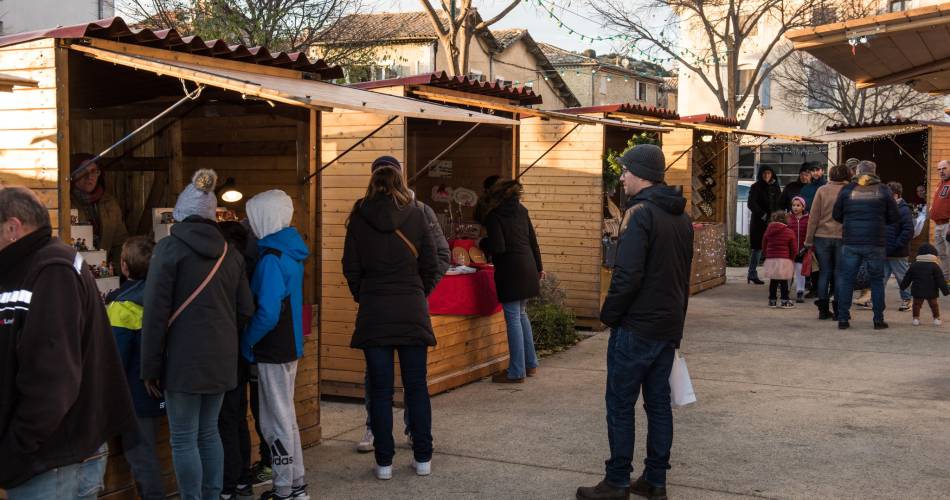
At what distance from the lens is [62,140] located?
4.93 metres

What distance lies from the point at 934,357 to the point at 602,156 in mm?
3904

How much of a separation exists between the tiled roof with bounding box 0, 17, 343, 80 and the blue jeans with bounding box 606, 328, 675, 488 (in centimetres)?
272

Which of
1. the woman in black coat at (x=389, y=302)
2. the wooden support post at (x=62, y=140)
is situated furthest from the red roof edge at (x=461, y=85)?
the wooden support post at (x=62, y=140)

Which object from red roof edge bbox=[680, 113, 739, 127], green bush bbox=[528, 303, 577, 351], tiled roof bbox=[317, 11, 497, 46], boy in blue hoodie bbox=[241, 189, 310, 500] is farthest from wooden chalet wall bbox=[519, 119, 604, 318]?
tiled roof bbox=[317, 11, 497, 46]

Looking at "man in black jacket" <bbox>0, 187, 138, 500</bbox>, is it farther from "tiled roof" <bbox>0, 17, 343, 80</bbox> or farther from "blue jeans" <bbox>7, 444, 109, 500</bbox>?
"tiled roof" <bbox>0, 17, 343, 80</bbox>

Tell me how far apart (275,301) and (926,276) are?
8.08m

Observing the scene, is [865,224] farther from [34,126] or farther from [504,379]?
[34,126]

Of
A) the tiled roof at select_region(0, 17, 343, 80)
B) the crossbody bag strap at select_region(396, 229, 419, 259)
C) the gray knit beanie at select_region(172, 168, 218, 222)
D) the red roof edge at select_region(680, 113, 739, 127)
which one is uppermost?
the red roof edge at select_region(680, 113, 739, 127)

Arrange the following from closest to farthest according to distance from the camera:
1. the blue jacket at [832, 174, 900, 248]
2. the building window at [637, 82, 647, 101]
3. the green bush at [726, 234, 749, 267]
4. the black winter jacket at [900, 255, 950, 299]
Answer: the blue jacket at [832, 174, 900, 248], the black winter jacket at [900, 255, 950, 299], the green bush at [726, 234, 749, 267], the building window at [637, 82, 647, 101]

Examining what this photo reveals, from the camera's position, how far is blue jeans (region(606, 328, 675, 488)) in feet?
16.8

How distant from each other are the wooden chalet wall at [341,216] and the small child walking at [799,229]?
700 cm

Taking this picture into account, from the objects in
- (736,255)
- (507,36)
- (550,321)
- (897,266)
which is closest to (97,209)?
(550,321)

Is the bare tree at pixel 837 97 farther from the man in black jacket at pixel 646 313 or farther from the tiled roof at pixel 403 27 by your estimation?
the man in black jacket at pixel 646 313

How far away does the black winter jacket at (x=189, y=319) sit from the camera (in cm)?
449
